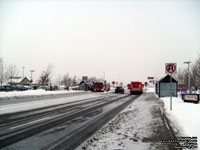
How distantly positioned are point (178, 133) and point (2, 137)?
6.43 metres

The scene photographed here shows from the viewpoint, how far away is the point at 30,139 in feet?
20.6

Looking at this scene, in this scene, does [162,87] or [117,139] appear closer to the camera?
[117,139]

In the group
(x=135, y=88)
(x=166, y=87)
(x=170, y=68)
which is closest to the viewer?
(x=170, y=68)

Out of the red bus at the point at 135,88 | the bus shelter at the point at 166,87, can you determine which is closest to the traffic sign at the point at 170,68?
the bus shelter at the point at 166,87

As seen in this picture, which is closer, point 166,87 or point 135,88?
point 166,87

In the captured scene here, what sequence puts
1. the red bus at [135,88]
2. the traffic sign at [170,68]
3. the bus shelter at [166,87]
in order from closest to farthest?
1. the traffic sign at [170,68]
2. the bus shelter at [166,87]
3. the red bus at [135,88]

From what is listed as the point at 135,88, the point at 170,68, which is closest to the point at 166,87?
the point at 135,88

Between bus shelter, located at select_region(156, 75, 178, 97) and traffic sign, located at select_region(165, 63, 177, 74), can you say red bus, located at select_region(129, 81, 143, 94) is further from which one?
traffic sign, located at select_region(165, 63, 177, 74)

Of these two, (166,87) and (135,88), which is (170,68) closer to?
(166,87)

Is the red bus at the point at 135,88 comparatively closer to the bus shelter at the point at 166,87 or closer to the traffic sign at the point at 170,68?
the bus shelter at the point at 166,87

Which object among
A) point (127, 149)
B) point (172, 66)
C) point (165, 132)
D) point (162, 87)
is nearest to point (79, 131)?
point (127, 149)

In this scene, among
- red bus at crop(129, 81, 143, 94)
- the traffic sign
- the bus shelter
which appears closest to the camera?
the traffic sign

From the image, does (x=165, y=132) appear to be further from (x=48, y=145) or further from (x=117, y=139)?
(x=48, y=145)

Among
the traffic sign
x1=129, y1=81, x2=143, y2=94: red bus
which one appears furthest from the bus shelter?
the traffic sign
